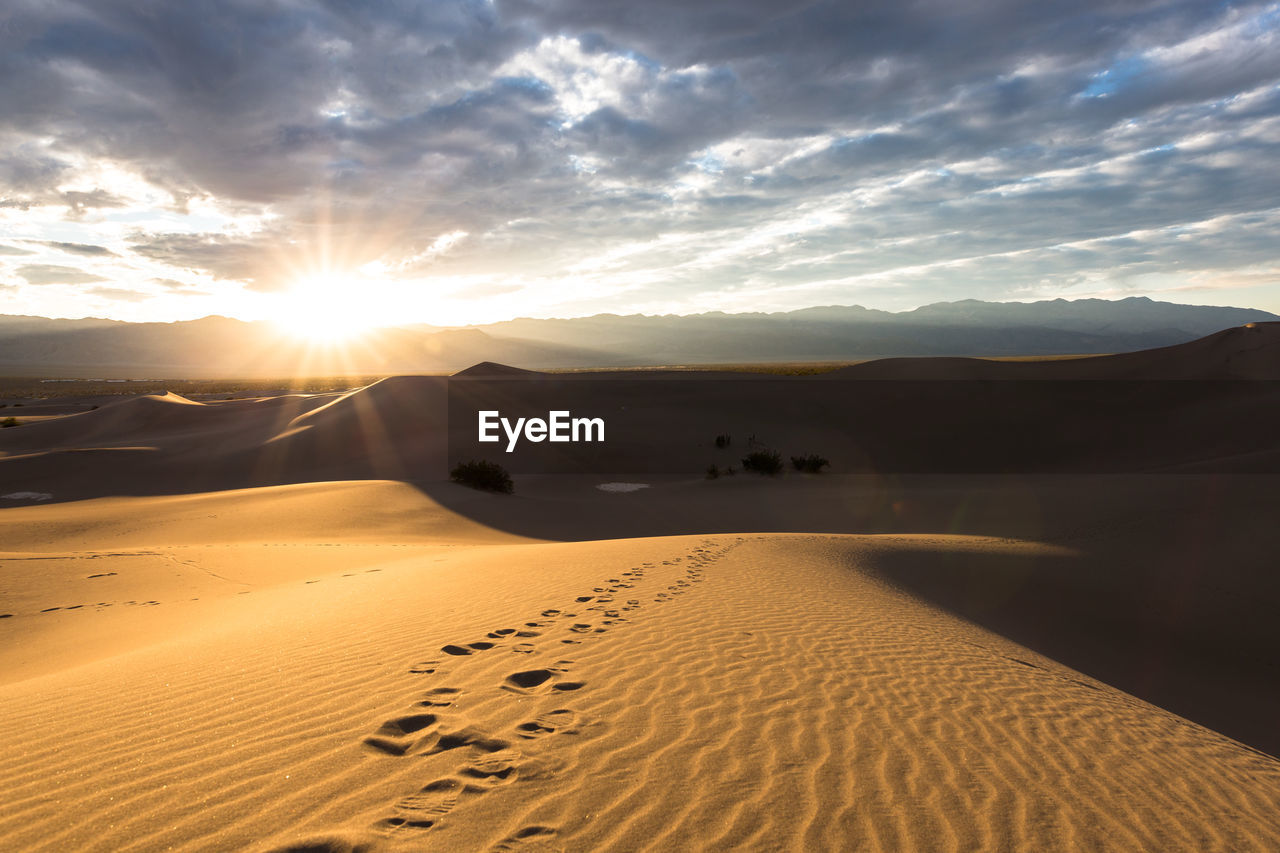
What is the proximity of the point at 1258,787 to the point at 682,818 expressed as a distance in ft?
12.7

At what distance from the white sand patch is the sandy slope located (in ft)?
42.9

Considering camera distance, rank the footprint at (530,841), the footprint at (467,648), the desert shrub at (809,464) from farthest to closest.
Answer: the desert shrub at (809,464) → the footprint at (467,648) → the footprint at (530,841)

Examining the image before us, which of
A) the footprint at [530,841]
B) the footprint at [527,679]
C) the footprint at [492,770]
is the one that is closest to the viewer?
the footprint at [530,841]

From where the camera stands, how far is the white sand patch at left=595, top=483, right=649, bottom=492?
21266 millimetres

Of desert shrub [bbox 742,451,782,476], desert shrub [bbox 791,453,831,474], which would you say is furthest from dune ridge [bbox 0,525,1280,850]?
desert shrub [bbox 791,453,831,474]

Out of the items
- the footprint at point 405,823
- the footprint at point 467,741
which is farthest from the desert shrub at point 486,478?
the footprint at point 405,823

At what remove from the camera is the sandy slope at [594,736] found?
2.99 meters

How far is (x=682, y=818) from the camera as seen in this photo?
3.05 metres

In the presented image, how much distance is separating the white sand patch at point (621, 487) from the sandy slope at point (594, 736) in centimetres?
1308

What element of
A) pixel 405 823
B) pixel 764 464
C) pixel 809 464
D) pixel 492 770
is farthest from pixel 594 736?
pixel 809 464

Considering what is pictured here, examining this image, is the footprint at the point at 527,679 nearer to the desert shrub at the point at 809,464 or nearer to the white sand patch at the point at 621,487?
the white sand patch at the point at 621,487

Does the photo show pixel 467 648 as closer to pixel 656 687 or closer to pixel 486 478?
pixel 656 687

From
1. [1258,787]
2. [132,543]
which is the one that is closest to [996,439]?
[1258,787]

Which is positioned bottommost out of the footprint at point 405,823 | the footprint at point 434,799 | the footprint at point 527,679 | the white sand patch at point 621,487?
the white sand patch at point 621,487
